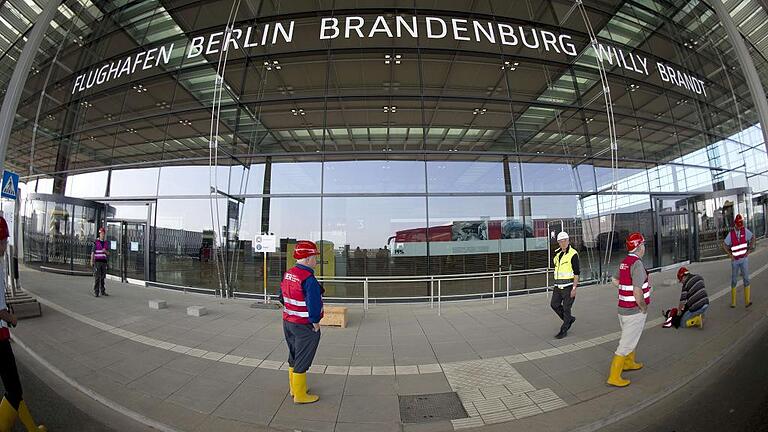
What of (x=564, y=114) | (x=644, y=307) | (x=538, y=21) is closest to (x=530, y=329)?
(x=644, y=307)

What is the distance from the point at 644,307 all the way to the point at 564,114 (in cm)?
1016

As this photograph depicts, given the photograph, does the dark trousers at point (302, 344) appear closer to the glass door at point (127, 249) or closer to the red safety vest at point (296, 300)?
the red safety vest at point (296, 300)

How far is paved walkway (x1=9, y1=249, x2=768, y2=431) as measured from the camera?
333cm

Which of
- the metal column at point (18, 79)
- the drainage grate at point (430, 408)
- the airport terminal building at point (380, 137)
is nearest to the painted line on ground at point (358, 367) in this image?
the drainage grate at point (430, 408)

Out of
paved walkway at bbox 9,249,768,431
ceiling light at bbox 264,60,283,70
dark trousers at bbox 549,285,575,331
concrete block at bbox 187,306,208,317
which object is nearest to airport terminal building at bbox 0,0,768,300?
A: ceiling light at bbox 264,60,283,70

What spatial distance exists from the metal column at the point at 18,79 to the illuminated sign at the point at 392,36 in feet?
12.6

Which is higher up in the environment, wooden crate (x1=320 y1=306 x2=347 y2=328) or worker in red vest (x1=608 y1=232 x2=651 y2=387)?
worker in red vest (x1=608 y1=232 x2=651 y2=387)

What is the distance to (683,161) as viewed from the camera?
45.2 ft

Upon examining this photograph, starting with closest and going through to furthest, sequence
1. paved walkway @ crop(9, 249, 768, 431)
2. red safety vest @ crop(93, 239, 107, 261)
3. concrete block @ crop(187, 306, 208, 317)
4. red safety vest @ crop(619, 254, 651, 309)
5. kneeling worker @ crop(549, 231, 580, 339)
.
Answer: paved walkway @ crop(9, 249, 768, 431)
red safety vest @ crop(619, 254, 651, 309)
kneeling worker @ crop(549, 231, 580, 339)
concrete block @ crop(187, 306, 208, 317)
red safety vest @ crop(93, 239, 107, 261)

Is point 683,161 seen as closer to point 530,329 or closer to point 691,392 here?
point 530,329

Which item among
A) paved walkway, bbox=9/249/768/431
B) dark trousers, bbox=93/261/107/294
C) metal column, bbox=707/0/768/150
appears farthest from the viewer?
dark trousers, bbox=93/261/107/294

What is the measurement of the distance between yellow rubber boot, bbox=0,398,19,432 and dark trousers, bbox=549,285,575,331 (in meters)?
7.21

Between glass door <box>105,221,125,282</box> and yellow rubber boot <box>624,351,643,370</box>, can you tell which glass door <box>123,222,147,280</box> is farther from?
yellow rubber boot <box>624,351,643,370</box>

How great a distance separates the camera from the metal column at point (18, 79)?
581 cm
